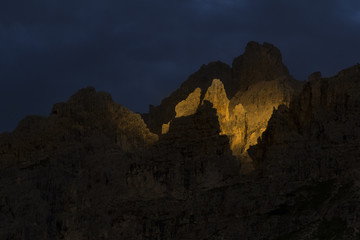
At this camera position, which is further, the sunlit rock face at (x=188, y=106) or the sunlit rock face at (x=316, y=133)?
the sunlit rock face at (x=188, y=106)

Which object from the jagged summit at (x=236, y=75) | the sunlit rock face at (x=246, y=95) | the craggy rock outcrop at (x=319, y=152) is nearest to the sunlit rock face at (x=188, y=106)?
the sunlit rock face at (x=246, y=95)

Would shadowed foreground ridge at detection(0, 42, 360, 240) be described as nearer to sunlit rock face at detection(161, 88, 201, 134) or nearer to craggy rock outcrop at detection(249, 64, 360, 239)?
craggy rock outcrop at detection(249, 64, 360, 239)

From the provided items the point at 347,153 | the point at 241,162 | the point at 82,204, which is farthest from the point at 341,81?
the point at 82,204

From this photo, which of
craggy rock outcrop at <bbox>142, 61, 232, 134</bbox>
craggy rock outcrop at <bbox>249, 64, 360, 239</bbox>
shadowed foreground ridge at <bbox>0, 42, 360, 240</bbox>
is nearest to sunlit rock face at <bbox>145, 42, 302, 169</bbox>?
craggy rock outcrop at <bbox>142, 61, 232, 134</bbox>

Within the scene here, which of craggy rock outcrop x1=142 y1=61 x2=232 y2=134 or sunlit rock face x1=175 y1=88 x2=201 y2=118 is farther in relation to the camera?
craggy rock outcrop x1=142 y1=61 x2=232 y2=134

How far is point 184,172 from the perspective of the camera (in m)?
108

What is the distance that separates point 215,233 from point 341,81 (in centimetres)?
2304

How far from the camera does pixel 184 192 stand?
106m

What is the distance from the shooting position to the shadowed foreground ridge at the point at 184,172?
95.2 meters

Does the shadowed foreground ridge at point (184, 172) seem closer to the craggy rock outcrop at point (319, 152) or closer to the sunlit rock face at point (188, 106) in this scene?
the craggy rock outcrop at point (319, 152)

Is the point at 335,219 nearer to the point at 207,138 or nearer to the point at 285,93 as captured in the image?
the point at 207,138

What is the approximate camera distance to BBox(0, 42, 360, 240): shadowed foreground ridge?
95188 millimetres

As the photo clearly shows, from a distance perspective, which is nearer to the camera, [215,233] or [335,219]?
[335,219]

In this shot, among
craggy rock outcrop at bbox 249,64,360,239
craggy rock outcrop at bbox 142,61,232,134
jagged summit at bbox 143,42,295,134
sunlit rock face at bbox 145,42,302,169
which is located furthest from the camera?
craggy rock outcrop at bbox 142,61,232,134
